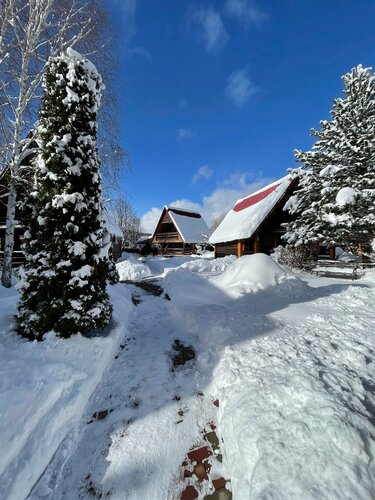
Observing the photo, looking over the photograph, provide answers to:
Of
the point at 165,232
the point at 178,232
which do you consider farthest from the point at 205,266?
the point at 165,232

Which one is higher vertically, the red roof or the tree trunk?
the red roof

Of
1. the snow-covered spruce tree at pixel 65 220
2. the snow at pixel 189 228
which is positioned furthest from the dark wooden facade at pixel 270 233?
the snow at pixel 189 228

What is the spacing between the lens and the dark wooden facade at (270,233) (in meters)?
16.1

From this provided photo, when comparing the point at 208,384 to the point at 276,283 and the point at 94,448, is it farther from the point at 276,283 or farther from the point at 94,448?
the point at 276,283

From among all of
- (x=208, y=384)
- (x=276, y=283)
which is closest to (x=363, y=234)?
(x=276, y=283)

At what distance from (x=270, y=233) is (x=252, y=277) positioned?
31.6ft

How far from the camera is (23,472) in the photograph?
7.32ft

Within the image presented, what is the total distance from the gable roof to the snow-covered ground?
24.5 meters

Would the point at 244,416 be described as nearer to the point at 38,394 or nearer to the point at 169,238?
the point at 38,394

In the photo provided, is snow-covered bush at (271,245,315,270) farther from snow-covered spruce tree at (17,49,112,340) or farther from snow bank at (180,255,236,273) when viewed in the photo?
snow-covered spruce tree at (17,49,112,340)

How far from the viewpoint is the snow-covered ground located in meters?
1.98

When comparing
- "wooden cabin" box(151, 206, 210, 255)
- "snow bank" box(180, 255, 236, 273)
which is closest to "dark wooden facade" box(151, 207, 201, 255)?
"wooden cabin" box(151, 206, 210, 255)

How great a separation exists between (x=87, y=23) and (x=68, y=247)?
24.5 feet

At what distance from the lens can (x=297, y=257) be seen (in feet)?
43.2
